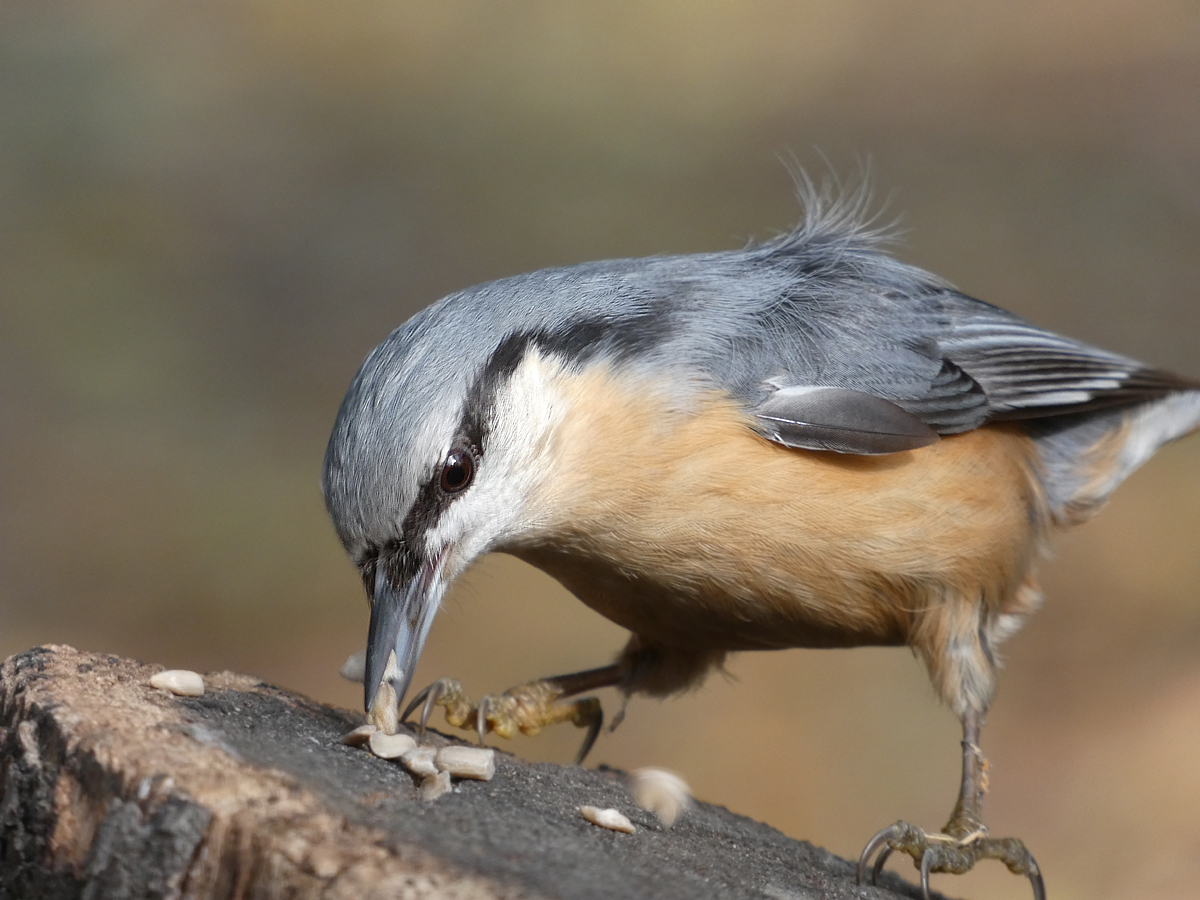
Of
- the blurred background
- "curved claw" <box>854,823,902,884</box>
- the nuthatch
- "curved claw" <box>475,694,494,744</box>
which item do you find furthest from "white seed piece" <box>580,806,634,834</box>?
the blurred background

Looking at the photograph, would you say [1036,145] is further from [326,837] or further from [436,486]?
[326,837]

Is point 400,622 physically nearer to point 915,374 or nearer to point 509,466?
point 509,466

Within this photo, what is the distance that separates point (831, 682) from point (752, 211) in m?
3.58

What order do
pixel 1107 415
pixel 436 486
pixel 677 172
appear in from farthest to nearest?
pixel 677 172 < pixel 1107 415 < pixel 436 486

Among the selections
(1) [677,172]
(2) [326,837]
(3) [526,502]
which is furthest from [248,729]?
(1) [677,172]

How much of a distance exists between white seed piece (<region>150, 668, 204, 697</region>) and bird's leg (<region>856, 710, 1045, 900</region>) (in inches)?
59.2

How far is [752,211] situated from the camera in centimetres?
802

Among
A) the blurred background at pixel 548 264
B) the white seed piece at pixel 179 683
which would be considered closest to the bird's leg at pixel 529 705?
the white seed piece at pixel 179 683

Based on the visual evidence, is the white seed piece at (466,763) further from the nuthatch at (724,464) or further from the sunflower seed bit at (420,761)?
the nuthatch at (724,464)

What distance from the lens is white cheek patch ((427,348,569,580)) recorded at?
2.38 meters

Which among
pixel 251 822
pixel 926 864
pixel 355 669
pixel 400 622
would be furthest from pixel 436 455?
pixel 926 864

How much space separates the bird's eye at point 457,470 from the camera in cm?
232

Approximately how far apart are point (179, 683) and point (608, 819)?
797 mm

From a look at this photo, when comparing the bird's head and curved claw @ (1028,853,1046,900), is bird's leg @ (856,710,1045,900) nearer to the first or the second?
curved claw @ (1028,853,1046,900)
